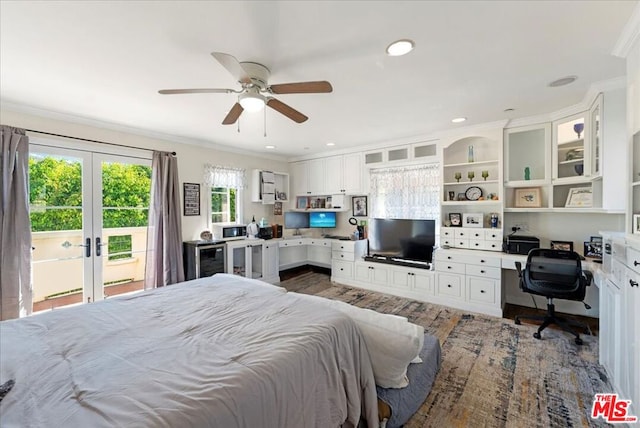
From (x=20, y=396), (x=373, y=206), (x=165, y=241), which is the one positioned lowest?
(x=20, y=396)

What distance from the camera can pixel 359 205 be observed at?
17.1ft

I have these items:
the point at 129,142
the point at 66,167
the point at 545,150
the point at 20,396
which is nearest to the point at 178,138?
the point at 129,142

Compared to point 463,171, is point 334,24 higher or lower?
higher

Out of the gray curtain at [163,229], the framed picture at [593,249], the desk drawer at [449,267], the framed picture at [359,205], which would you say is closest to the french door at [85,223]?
the gray curtain at [163,229]

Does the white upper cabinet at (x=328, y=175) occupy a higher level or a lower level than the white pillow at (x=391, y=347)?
higher

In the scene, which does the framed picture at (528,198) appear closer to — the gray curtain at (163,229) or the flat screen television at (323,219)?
the flat screen television at (323,219)

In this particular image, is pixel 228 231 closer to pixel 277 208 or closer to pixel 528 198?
pixel 277 208

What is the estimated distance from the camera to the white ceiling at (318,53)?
1.54m

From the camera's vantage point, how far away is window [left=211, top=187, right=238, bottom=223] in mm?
4770

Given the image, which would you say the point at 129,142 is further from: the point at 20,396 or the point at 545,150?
the point at 545,150

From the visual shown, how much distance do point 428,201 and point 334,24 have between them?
332 centimetres

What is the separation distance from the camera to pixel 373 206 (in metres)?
4.91

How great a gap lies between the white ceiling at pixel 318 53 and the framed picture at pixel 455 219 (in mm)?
1451

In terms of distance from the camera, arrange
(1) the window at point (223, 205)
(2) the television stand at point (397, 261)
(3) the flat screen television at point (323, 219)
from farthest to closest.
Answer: (3) the flat screen television at point (323, 219) → (1) the window at point (223, 205) → (2) the television stand at point (397, 261)
